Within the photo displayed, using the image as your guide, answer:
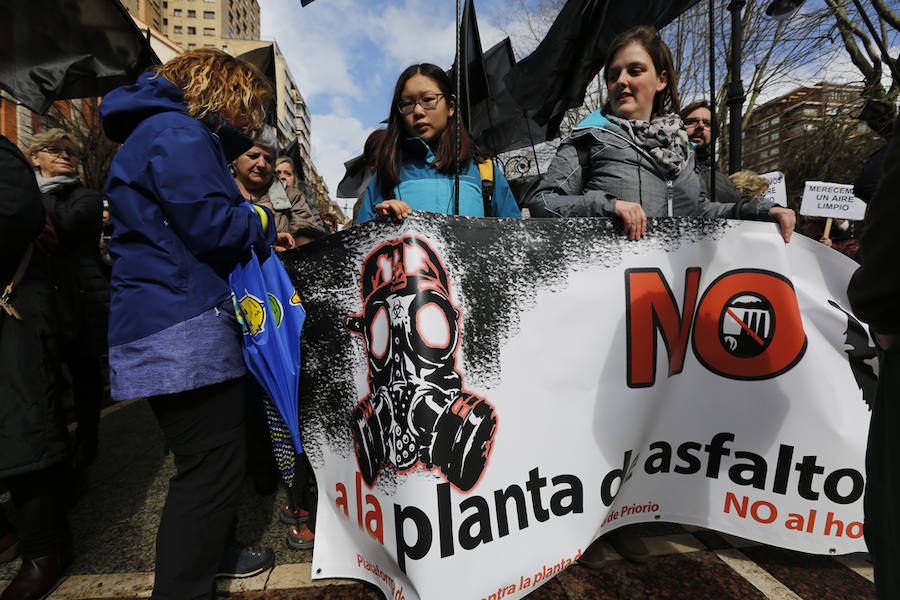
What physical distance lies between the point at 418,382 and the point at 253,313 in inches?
25.7

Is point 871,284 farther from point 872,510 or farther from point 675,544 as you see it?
point 675,544

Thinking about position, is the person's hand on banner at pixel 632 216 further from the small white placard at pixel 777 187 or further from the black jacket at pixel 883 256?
the small white placard at pixel 777 187

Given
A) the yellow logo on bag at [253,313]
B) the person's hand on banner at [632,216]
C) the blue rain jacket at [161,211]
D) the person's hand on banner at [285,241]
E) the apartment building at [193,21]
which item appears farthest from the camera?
the apartment building at [193,21]

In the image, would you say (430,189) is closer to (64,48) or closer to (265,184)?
(265,184)

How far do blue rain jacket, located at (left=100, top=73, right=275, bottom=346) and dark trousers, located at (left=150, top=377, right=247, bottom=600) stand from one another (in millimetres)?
277

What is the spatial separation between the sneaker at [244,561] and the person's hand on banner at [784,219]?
246 cm

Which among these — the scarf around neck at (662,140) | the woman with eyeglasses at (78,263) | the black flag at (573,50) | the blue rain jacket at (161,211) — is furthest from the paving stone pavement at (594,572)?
the black flag at (573,50)

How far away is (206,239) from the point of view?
1.37 m

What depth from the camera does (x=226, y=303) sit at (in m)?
1.55

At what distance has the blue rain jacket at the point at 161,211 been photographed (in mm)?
1334

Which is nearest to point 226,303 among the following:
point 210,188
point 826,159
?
point 210,188

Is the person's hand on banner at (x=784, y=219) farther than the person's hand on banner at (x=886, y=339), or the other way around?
the person's hand on banner at (x=784, y=219)

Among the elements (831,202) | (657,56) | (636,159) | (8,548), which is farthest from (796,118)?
(8,548)

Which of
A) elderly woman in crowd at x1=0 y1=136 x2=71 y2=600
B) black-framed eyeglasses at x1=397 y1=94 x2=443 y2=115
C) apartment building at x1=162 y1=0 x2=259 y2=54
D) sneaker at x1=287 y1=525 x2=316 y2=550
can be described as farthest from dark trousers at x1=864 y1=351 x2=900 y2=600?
apartment building at x1=162 y1=0 x2=259 y2=54
